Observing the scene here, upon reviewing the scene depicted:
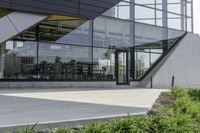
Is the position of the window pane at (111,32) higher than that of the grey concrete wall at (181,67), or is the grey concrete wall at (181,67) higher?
the window pane at (111,32)

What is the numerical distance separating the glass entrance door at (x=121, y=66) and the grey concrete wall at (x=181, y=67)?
1696 millimetres

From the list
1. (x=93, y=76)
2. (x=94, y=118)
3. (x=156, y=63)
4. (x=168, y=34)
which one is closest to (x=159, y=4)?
(x=168, y=34)

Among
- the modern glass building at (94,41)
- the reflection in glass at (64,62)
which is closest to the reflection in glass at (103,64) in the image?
the modern glass building at (94,41)

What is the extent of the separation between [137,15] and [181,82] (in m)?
7.65

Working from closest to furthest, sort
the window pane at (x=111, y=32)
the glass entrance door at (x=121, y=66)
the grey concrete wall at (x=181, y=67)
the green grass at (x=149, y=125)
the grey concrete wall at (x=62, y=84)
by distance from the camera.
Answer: the green grass at (x=149, y=125)
the grey concrete wall at (x=62, y=84)
the window pane at (x=111, y=32)
the glass entrance door at (x=121, y=66)
the grey concrete wall at (x=181, y=67)

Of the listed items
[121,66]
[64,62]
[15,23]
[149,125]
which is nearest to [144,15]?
[121,66]

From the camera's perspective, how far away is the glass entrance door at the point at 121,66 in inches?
1040

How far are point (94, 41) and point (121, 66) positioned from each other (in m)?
3.38

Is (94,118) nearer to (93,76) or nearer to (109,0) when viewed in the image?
(93,76)

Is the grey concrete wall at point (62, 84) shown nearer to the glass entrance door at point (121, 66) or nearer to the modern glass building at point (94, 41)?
the modern glass building at point (94, 41)

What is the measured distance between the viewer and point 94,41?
24859 millimetres

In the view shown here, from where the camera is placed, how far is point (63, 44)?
2295cm

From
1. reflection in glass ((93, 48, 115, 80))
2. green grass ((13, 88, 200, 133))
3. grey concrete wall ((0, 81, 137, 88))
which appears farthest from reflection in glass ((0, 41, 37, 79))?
green grass ((13, 88, 200, 133))

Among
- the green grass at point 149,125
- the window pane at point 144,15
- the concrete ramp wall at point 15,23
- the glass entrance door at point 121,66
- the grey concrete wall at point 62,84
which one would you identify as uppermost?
the window pane at point 144,15
